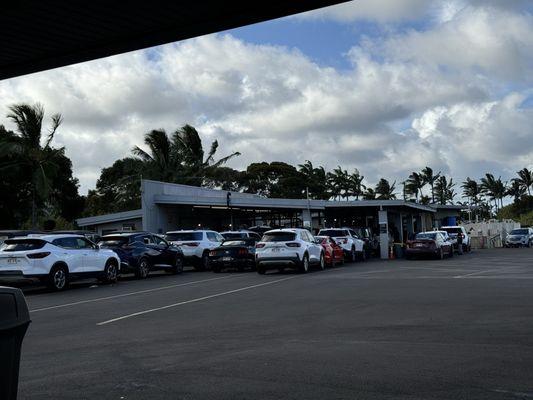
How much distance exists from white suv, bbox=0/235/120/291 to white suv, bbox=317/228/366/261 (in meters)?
13.9

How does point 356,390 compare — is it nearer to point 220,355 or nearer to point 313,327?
point 220,355

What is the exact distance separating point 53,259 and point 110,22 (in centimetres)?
1200

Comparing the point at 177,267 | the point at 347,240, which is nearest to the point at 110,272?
the point at 177,267

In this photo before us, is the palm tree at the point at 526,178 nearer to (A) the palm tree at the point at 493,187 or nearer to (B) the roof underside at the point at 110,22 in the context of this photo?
(A) the palm tree at the point at 493,187

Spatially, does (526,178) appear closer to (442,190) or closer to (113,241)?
(442,190)

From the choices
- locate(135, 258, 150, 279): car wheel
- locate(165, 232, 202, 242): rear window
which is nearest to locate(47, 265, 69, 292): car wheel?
locate(135, 258, 150, 279): car wheel

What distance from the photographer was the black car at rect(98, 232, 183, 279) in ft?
A: 75.4

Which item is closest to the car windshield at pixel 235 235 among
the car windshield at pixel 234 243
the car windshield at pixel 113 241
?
the car windshield at pixel 234 243

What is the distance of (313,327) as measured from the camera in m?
9.99

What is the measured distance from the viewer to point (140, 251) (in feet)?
76.8

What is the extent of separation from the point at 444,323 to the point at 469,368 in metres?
3.15

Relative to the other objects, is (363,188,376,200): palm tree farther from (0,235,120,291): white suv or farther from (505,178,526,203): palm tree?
(0,235,120,291): white suv

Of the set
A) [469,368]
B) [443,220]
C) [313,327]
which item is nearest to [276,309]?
[313,327]

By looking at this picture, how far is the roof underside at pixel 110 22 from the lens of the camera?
24.4 feet
